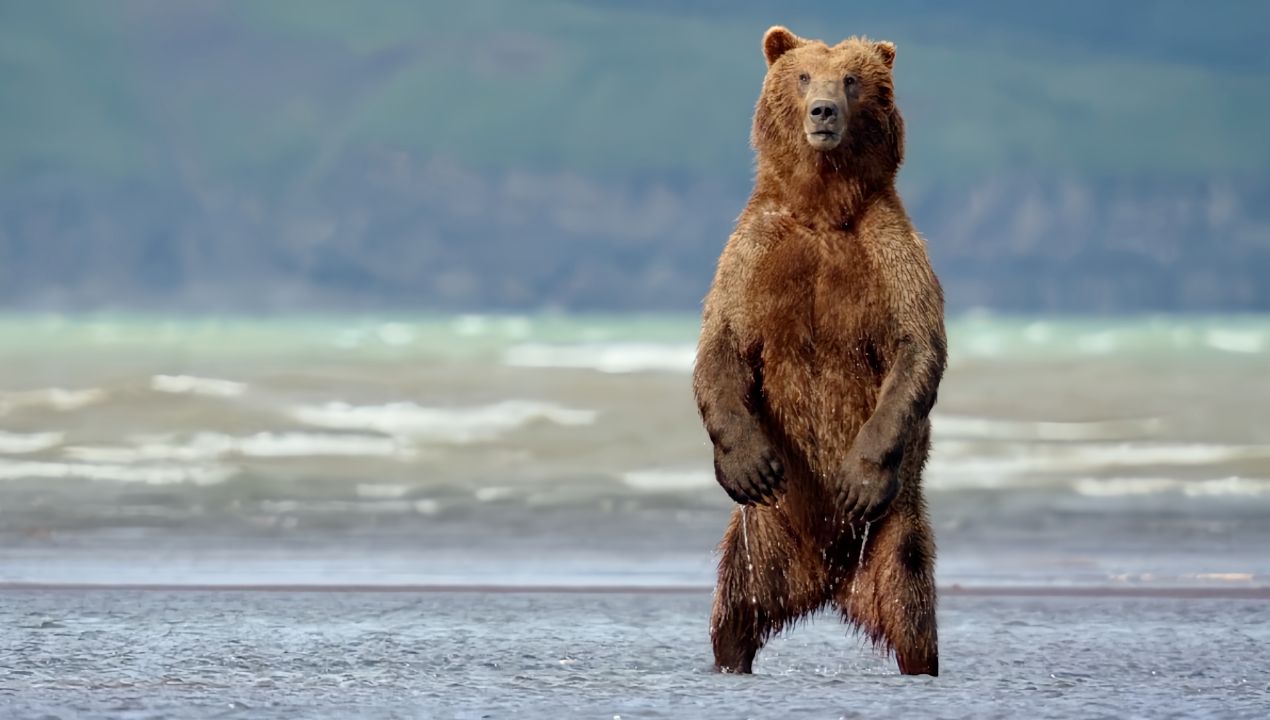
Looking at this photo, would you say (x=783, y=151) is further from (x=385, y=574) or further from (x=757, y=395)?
(x=385, y=574)

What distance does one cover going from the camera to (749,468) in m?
6.94

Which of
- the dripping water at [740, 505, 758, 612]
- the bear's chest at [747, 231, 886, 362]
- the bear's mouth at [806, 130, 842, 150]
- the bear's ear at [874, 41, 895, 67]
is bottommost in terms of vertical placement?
the dripping water at [740, 505, 758, 612]

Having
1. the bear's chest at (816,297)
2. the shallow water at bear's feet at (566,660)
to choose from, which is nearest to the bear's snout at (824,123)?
the bear's chest at (816,297)

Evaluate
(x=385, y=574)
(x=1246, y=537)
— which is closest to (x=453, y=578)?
(x=385, y=574)

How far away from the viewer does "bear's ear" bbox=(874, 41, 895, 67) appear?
24.5ft

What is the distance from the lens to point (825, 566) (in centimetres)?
720

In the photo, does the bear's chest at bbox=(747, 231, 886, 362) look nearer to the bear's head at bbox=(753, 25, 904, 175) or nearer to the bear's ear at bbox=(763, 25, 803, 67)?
the bear's head at bbox=(753, 25, 904, 175)

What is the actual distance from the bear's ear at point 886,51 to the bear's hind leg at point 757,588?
161 centimetres

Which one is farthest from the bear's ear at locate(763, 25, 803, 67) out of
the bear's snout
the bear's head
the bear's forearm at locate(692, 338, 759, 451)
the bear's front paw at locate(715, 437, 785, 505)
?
the bear's front paw at locate(715, 437, 785, 505)

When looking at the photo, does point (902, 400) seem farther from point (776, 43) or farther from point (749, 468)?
point (776, 43)

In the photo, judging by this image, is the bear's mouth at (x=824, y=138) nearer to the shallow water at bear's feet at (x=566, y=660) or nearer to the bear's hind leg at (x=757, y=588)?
the bear's hind leg at (x=757, y=588)

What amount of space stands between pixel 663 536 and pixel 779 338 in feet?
21.6

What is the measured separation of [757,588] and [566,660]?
681 millimetres

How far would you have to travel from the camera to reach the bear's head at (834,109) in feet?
23.0
